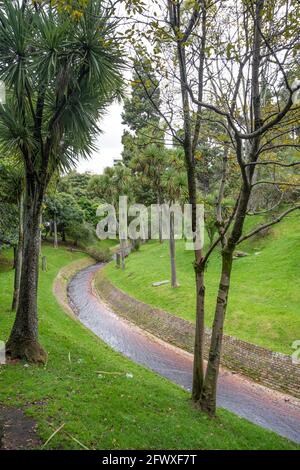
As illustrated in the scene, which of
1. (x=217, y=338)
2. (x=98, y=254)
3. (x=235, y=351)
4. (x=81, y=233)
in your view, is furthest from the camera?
(x=81, y=233)

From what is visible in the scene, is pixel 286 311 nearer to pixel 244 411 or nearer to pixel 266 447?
pixel 244 411

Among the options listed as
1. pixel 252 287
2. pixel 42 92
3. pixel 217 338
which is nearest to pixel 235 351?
pixel 217 338

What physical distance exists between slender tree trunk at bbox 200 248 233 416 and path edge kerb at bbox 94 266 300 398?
3.86 meters

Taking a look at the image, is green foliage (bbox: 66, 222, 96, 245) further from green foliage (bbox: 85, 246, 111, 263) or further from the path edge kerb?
the path edge kerb

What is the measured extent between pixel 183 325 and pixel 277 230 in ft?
46.7

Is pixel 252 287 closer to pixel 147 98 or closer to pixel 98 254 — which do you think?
pixel 147 98

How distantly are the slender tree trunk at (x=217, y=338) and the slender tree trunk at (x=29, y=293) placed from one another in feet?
13.9

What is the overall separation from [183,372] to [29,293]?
6041 mm

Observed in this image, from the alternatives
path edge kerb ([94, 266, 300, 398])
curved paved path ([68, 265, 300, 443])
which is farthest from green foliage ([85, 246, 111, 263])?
path edge kerb ([94, 266, 300, 398])

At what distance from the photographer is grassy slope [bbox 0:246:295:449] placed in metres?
5.78

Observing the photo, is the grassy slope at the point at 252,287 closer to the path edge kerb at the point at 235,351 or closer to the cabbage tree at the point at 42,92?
the path edge kerb at the point at 235,351

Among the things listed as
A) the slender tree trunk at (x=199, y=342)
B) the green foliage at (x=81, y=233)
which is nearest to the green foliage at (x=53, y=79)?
the slender tree trunk at (x=199, y=342)

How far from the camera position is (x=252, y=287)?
17438 mm

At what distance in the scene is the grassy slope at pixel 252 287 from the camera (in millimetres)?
12789
